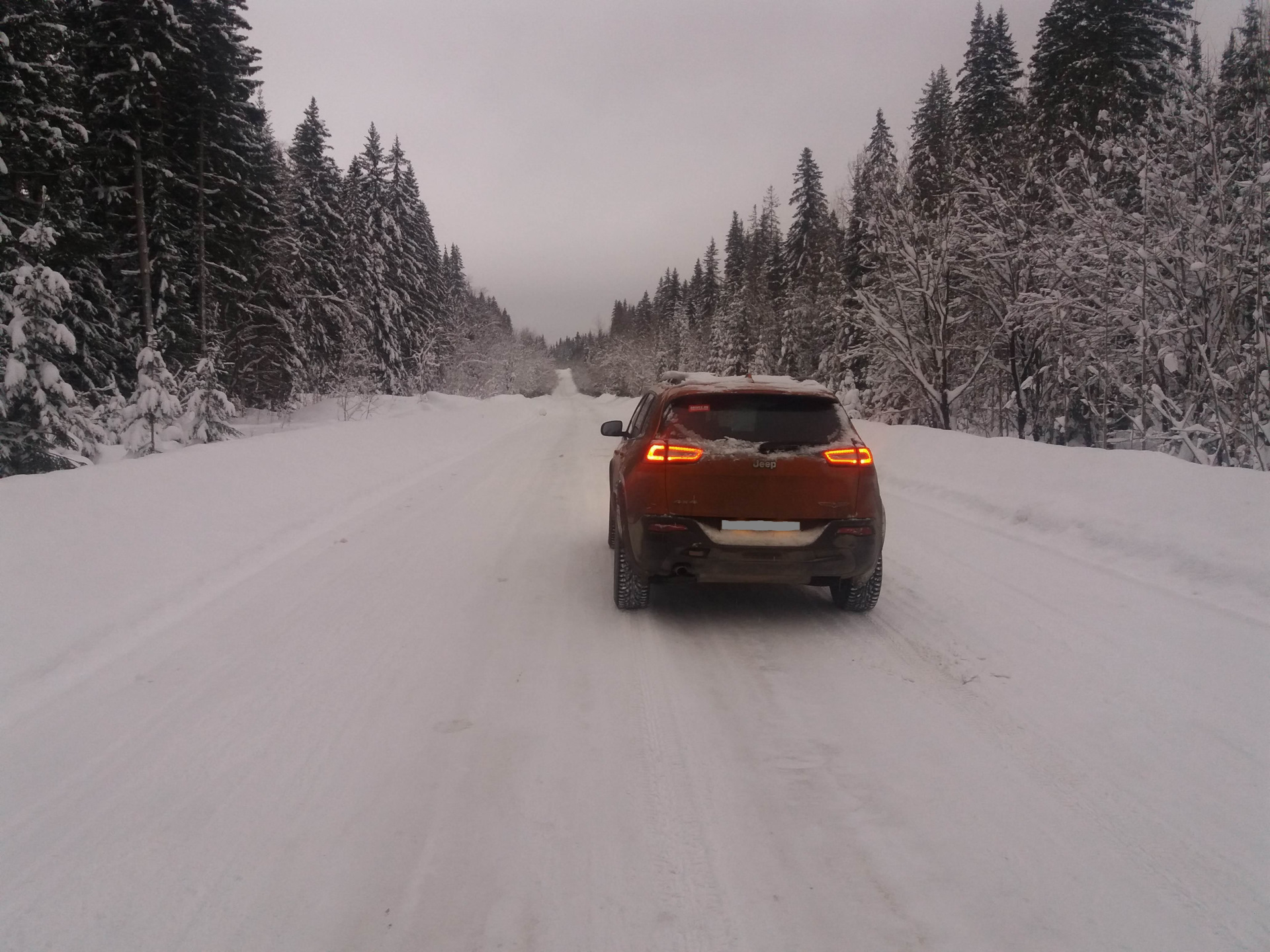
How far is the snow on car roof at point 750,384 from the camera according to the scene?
17.1 ft

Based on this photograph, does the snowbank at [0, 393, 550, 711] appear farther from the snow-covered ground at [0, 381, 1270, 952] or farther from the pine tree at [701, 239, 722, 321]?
the pine tree at [701, 239, 722, 321]

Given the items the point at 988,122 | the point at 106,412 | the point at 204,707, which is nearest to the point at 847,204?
the point at 988,122

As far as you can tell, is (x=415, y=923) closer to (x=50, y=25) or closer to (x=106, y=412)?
(x=106, y=412)

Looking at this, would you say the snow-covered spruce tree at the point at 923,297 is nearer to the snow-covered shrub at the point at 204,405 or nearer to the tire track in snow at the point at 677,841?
the tire track in snow at the point at 677,841

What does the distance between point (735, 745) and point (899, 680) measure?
1363 mm

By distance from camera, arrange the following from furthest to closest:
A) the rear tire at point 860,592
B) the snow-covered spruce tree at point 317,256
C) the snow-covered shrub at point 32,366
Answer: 1. the snow-covered spruce tree at point 317,256
2. the snow-covered shrub at point 32,366
3. the rear tire at point 860,592

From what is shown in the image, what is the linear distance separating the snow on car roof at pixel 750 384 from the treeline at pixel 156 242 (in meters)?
14.3

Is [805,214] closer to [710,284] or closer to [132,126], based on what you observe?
[710,284]

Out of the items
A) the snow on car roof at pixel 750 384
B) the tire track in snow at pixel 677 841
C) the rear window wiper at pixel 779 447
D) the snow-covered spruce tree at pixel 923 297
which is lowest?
the tire track in snow at pixel 677 841

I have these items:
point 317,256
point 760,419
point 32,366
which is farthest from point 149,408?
point 317,256

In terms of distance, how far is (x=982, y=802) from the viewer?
2.99 m

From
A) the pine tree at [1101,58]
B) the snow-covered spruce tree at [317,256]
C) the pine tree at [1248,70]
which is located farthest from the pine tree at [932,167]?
the snow-covered spruce tree at [317,256]

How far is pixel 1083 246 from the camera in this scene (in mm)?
13914

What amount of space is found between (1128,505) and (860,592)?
414cm
